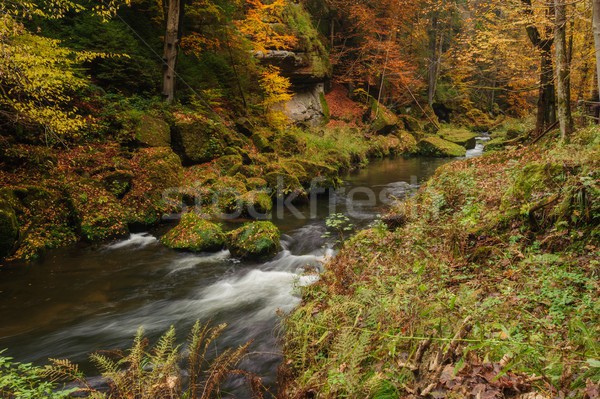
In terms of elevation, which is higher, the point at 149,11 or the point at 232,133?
the point at 149,11

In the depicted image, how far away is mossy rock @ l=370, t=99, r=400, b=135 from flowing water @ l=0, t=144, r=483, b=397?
1799 centimetres

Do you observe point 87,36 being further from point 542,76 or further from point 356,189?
point 542,76

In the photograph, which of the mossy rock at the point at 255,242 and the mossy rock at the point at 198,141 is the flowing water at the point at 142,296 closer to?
the mossy rock at the point at 255,242

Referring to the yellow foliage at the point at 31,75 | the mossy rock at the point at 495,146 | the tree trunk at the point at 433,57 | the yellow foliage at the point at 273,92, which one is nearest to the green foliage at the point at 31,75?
the yellow foliage at the point at 31,75

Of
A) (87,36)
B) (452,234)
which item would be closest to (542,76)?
(452,234)

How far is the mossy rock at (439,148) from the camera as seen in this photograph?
23566 mm

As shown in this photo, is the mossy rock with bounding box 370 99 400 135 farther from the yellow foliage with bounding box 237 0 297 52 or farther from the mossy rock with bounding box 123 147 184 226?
the mossy rock with bounding box 123 147 184 226

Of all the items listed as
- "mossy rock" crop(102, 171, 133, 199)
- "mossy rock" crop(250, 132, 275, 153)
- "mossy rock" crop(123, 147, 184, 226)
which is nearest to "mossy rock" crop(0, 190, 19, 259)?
"mossy rock" crop(102, 171, 133, 199)

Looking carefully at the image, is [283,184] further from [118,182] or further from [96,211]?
[96,211]

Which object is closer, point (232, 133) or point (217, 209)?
point (217, 209)

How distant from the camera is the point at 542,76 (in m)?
11.1

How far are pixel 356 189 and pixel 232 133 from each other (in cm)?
605

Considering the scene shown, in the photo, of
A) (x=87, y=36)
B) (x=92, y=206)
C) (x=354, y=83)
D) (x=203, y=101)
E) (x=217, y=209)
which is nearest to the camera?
(x=92, y=206)

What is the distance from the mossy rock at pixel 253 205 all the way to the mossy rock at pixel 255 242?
2.45m
